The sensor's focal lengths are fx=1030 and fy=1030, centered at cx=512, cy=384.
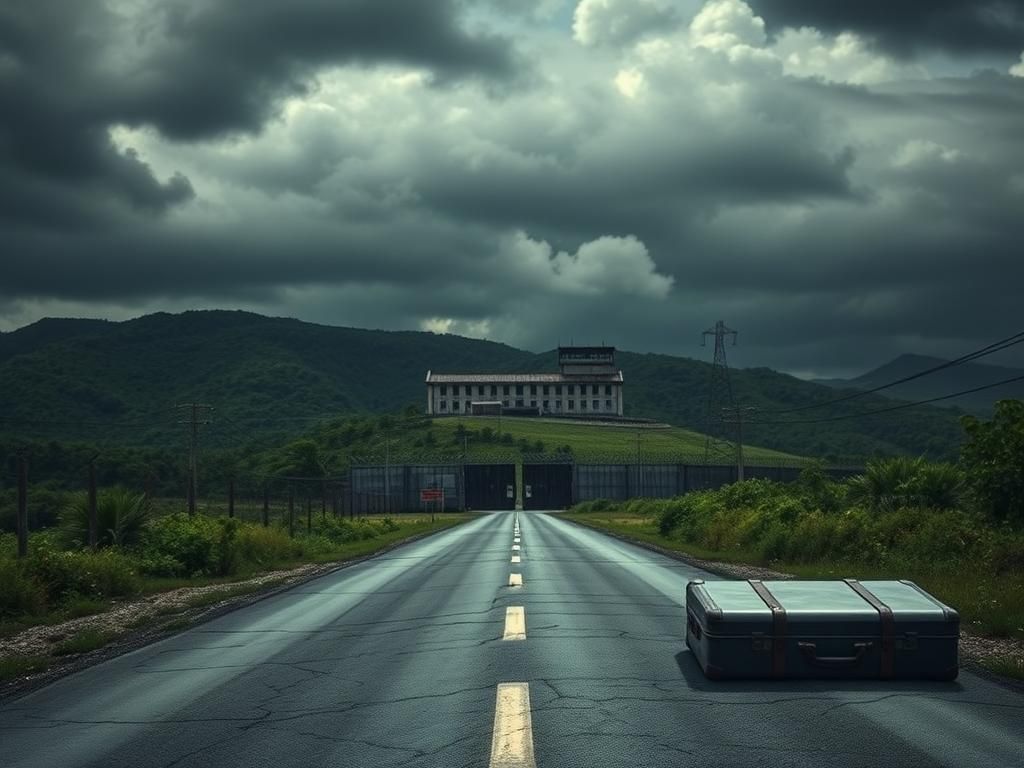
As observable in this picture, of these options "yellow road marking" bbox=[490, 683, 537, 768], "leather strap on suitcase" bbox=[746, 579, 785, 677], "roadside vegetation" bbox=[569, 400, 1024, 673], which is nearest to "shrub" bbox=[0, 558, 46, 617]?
"yellow road marking" bbox=[490, 683, 537, 768]

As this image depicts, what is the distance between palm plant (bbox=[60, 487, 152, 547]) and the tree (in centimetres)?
2001

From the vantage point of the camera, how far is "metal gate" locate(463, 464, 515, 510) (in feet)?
405

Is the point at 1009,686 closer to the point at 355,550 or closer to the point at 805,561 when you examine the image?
the point at 805,561

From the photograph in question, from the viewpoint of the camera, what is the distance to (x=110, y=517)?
1032 inches

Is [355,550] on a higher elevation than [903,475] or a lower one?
lower

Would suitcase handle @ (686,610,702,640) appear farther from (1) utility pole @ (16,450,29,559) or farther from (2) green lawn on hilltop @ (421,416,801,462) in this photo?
(2) green lawn on hilltop @ (421,416,801,462)

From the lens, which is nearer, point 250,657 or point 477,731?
point 477,731

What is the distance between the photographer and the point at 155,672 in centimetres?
1113

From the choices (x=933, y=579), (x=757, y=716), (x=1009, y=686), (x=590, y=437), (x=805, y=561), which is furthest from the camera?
(x=590, y=437)

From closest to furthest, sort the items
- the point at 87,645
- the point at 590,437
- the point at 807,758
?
1. the point at 807,758
2. the point at 87,645
3. the point at 590,437

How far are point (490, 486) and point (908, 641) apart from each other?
116 metres

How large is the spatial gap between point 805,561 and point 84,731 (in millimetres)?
21867

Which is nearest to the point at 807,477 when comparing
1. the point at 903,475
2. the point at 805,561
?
the point at 903,475

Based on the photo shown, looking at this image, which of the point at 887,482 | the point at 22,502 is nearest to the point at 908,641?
Answer: the point at 22,502
